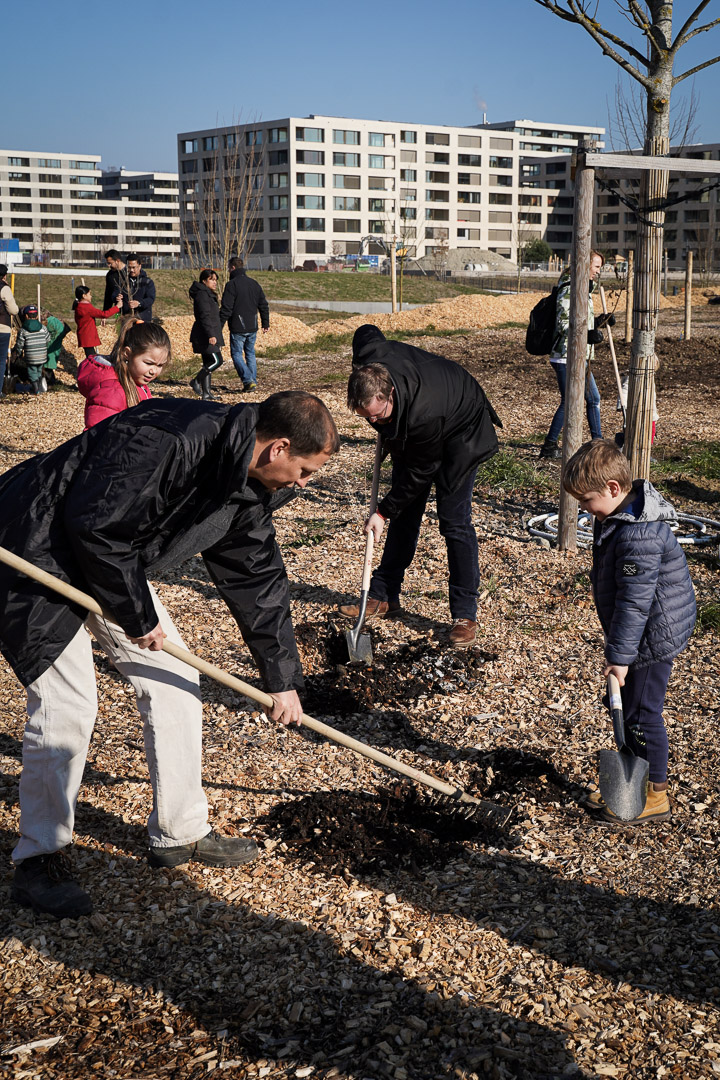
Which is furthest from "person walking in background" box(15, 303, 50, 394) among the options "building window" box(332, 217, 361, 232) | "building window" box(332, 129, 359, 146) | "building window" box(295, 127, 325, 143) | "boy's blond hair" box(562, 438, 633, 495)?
"building window" box(332, 129, 359, 146)

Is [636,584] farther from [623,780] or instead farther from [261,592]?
[261,592]

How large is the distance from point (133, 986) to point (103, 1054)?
27 centimetres

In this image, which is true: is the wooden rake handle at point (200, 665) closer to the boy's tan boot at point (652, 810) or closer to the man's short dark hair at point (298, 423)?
the boy's tan boot at point (652, 810)

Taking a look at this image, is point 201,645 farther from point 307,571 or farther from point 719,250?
point 719,250

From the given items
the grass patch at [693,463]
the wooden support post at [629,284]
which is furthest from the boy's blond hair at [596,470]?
the grass patch at [693,463]

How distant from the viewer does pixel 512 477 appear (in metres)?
8.73

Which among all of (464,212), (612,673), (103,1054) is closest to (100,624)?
(103,1054)

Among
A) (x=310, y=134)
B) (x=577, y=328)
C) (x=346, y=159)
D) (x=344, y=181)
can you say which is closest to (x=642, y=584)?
(x=577, y=328)

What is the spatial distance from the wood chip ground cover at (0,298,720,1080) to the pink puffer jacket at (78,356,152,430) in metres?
1.35

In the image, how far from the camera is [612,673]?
11.5 ft

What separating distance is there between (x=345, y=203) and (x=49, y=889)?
287 ft

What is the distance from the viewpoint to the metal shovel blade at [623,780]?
11.9ft

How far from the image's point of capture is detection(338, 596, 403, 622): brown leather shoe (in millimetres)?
5805

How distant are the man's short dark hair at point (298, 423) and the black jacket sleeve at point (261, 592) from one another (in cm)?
34
